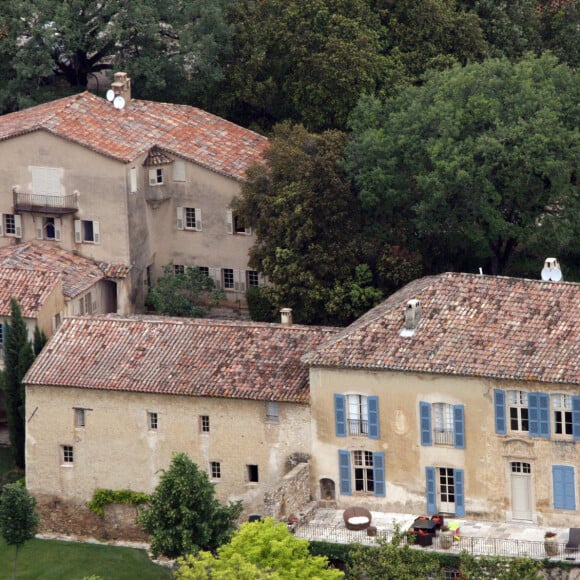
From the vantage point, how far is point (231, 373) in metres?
101

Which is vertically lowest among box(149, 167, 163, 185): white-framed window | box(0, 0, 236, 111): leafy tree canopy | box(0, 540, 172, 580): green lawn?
box(0, 540, 172, 580): green lawn

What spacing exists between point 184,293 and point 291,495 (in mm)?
20907

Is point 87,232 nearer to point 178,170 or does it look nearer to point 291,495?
point 178,170

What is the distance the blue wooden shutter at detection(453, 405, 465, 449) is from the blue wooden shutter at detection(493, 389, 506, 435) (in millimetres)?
1334

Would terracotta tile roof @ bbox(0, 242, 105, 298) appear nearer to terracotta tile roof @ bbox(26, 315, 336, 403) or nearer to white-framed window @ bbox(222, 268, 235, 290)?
white-framed window @ bbox(222, 268, 235, 290)

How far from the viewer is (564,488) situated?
9625 cm

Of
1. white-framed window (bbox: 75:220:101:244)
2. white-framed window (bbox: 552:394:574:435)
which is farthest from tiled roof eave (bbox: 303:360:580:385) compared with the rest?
white-framed window (bbox: 75:220:101:244)

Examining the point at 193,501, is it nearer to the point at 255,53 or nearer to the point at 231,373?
the point at 231,373

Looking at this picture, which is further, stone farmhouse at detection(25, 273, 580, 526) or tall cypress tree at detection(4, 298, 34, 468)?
tall cypress tree at detection(4, 298, 34, 468)

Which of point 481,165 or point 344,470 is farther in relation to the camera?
point 481,165

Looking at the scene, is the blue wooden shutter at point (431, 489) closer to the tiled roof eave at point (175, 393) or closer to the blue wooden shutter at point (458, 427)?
the blue wooden shutter at point (458, 427)

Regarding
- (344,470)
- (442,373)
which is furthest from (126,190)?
(442,373)

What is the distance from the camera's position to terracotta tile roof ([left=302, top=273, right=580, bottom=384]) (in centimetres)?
9569

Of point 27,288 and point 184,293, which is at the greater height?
point 27,288
